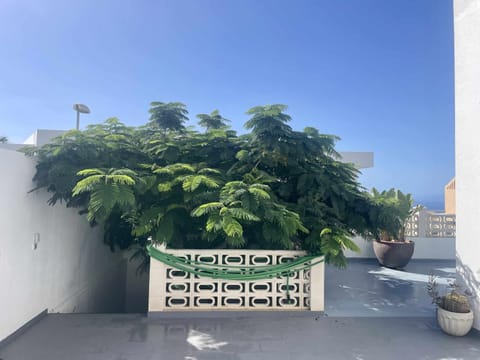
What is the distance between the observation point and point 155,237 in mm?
3859

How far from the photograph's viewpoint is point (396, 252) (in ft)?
23.8

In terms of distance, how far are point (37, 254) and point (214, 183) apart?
2.65m

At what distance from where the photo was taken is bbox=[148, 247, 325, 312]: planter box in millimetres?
3965

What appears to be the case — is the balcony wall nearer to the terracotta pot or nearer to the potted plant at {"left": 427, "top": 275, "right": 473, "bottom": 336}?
the terracotta pot

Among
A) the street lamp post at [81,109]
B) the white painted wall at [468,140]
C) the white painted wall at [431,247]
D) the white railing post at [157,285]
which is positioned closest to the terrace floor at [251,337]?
the white railing post at [157,285]

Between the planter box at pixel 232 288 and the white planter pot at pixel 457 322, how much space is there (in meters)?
1.52

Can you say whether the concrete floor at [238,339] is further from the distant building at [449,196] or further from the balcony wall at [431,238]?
the distant building at [449,196]

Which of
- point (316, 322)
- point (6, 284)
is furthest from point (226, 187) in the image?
point (6, 284)

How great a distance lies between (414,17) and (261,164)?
7.74 metres

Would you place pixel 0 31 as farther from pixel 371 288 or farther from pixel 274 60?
pixel 371 288

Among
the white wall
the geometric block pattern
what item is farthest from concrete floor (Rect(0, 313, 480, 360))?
the geometric block pattern

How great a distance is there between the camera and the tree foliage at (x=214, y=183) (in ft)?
11.2

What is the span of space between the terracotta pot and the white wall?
715 cm

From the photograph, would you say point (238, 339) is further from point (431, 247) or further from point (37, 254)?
point (431, 247)
